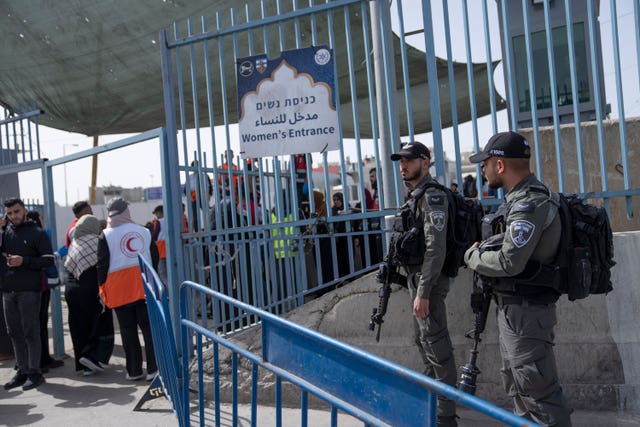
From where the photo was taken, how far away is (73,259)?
617 centimetres

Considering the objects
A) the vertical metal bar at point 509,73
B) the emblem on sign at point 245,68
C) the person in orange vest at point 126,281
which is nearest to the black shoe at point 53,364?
the person in orange vest at point 126,281

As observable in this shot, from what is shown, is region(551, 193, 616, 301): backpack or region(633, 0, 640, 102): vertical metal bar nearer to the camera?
region(551, 193, 616, 301): backpack

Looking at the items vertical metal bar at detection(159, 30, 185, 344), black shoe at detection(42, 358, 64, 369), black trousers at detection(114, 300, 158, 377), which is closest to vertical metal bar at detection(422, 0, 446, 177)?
vertical metal bar at detection(159, 30, 185, 344)

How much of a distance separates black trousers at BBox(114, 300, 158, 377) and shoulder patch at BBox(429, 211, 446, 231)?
3.13 m

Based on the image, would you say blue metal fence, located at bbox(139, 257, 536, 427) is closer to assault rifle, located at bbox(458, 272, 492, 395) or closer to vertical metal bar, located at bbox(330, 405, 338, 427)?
vertical metal bar, located at bbox(330, 405, 338, 427)

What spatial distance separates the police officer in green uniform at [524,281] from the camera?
116 inches

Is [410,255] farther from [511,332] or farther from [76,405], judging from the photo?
[76,405]

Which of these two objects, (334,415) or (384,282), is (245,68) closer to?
(384,282)

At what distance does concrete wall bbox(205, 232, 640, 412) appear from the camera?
12.5 ft

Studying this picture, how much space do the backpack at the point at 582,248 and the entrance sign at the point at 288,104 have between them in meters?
1.82

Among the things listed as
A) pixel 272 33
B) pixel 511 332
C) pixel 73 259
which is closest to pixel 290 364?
pixel 511 332

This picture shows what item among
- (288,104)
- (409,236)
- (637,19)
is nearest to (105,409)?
(288,104)

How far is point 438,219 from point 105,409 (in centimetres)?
312

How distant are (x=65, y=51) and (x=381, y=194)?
595cm
